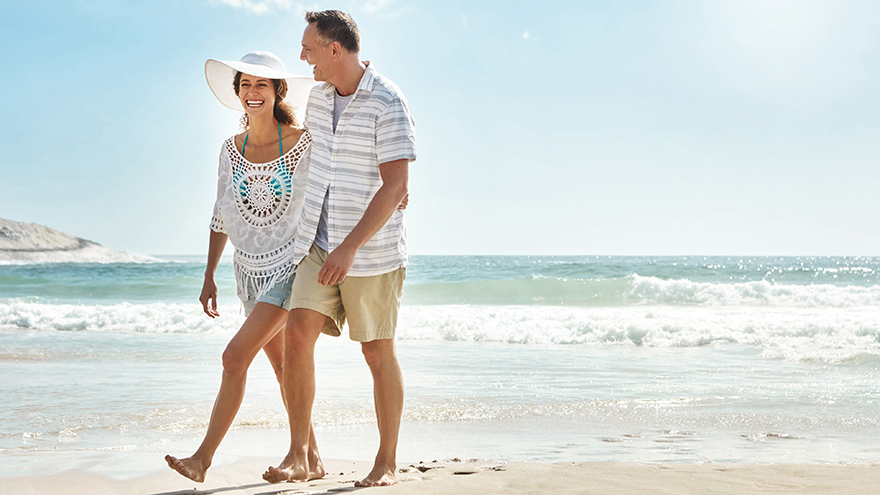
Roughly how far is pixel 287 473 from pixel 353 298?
2.33 feet

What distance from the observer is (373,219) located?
99.2 inches

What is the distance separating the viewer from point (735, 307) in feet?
55.2

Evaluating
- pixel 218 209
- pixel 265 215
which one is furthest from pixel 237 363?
pixel 218 209

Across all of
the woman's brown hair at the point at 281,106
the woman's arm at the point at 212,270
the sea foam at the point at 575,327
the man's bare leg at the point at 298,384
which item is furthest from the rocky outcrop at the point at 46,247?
the man's bare leg at the point at 298,384

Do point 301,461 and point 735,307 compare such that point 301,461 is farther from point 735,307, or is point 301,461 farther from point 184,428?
point 735,307

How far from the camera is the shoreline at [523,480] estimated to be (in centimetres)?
272

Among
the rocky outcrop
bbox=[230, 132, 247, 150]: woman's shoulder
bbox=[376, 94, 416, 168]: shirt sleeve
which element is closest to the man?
bbox=[376, 94, 416, 168]: shirt sleeve

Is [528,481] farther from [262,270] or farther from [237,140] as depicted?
[237,140]

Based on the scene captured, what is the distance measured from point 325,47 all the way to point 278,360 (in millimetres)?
1368

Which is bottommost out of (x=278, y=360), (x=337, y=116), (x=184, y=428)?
(x=184, y=428)

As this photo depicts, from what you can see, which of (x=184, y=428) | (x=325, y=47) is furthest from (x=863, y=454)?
(x=184, y=428)

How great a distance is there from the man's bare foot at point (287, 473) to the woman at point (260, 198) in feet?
0.42

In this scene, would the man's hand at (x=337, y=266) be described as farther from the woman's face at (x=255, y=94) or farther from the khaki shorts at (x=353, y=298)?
the woman's face at (x=255, y=94)

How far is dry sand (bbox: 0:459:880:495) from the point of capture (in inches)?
107
